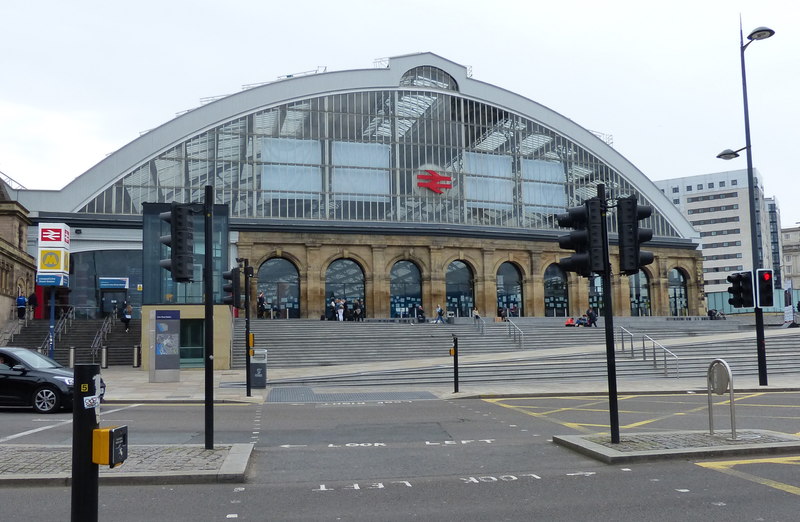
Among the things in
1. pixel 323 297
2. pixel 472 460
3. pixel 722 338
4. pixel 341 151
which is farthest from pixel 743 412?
pixel 341 151

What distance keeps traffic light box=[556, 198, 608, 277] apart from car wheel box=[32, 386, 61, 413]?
12643 mm

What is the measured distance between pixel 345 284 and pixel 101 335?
19354 millimetres

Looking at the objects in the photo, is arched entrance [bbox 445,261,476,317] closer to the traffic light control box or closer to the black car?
the black car

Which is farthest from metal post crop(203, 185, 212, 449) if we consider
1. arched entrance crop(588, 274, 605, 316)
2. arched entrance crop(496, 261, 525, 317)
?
arched entrance crop(588, 274, 605, 316)

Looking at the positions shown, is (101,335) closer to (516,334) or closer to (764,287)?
(516,334)

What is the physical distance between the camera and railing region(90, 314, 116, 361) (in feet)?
111

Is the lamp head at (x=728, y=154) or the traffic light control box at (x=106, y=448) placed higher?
the lamp head at (x=728, y=154)

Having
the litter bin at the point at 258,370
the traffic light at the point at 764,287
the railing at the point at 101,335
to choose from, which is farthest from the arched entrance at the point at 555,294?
the litter bin at the point at 258,370

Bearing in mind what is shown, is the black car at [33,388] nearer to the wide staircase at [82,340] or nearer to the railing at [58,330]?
the wide staircase at [82,340]

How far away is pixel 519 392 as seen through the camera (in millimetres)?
21547

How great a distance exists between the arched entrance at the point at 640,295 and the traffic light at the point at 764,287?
38406 millimetres

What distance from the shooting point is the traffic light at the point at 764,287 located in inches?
848

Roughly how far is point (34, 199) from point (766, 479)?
4837cm

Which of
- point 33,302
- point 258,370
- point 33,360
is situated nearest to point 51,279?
point 33,302
